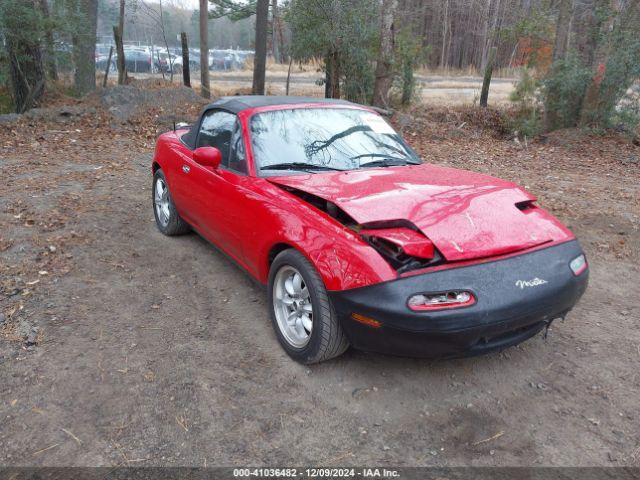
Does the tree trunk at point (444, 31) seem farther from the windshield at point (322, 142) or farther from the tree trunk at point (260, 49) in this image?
the windshield at point (322, 142)

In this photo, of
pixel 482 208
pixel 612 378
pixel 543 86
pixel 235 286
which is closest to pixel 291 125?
pixel 235 286

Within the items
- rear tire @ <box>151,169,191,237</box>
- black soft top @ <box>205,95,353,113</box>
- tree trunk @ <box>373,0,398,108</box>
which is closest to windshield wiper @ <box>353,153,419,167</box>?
black soft top @ <box>205,95,353,113</box>

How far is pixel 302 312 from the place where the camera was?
323 cm

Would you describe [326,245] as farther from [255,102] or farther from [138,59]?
[138,59]

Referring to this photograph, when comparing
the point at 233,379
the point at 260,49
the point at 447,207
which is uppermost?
the point at 260,49

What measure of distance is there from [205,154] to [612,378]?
3.11 m

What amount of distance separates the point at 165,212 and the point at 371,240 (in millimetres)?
3202

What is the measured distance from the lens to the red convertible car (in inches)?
104

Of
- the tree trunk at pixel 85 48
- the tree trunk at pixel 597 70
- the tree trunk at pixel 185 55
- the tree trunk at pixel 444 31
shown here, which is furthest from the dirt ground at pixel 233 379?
the tree trunk at pixel 444 31

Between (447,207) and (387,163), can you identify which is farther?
(387,163)

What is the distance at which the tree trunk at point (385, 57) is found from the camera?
11.4 meters

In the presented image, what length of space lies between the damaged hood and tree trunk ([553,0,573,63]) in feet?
33.3

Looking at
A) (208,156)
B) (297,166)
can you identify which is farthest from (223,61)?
(297,166)

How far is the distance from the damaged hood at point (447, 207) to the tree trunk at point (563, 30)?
1014 cm
